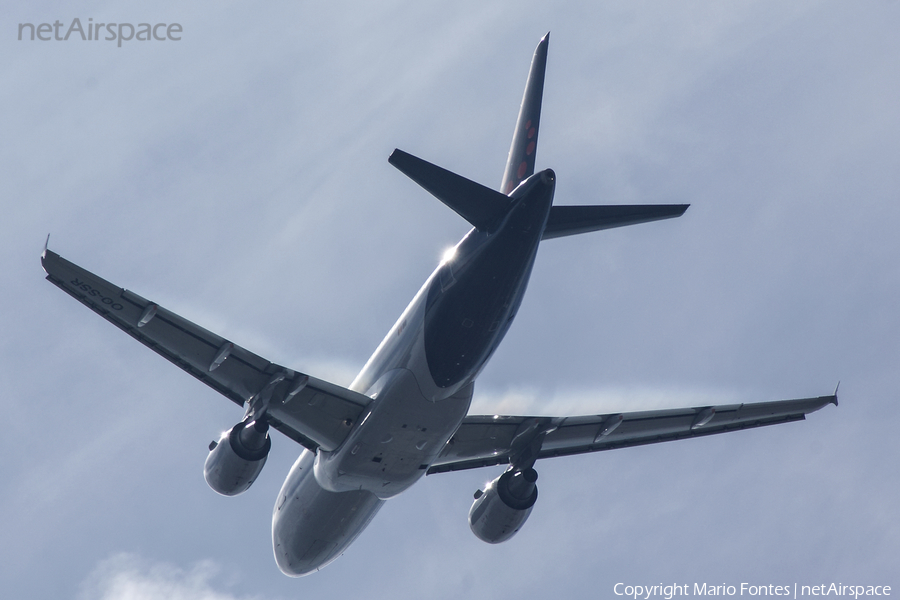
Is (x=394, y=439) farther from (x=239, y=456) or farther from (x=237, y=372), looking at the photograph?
(x=237, y=372)

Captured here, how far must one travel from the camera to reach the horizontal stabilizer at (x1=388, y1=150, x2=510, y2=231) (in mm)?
22906

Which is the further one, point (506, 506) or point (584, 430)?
point (584, 430)

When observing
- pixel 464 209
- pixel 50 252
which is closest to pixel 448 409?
pixel 464 209

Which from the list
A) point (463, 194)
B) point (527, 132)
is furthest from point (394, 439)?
point (527, 132)

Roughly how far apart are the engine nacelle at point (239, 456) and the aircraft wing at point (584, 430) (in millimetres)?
6574

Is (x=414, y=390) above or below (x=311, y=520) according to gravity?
above

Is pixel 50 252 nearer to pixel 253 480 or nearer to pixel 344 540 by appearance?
pixel 253 480

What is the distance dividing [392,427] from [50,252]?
32.8ft

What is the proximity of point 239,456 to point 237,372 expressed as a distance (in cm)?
236

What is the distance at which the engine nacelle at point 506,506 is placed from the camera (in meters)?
31.2

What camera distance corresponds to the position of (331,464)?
2888 centimetres

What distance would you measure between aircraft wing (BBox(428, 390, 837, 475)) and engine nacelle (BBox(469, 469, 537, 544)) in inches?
23.8

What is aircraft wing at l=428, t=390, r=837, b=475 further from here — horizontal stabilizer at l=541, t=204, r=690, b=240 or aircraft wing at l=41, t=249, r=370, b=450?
horizontal stabilizer at l=541, t=204, r=690, b=240

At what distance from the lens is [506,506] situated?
102 ft
